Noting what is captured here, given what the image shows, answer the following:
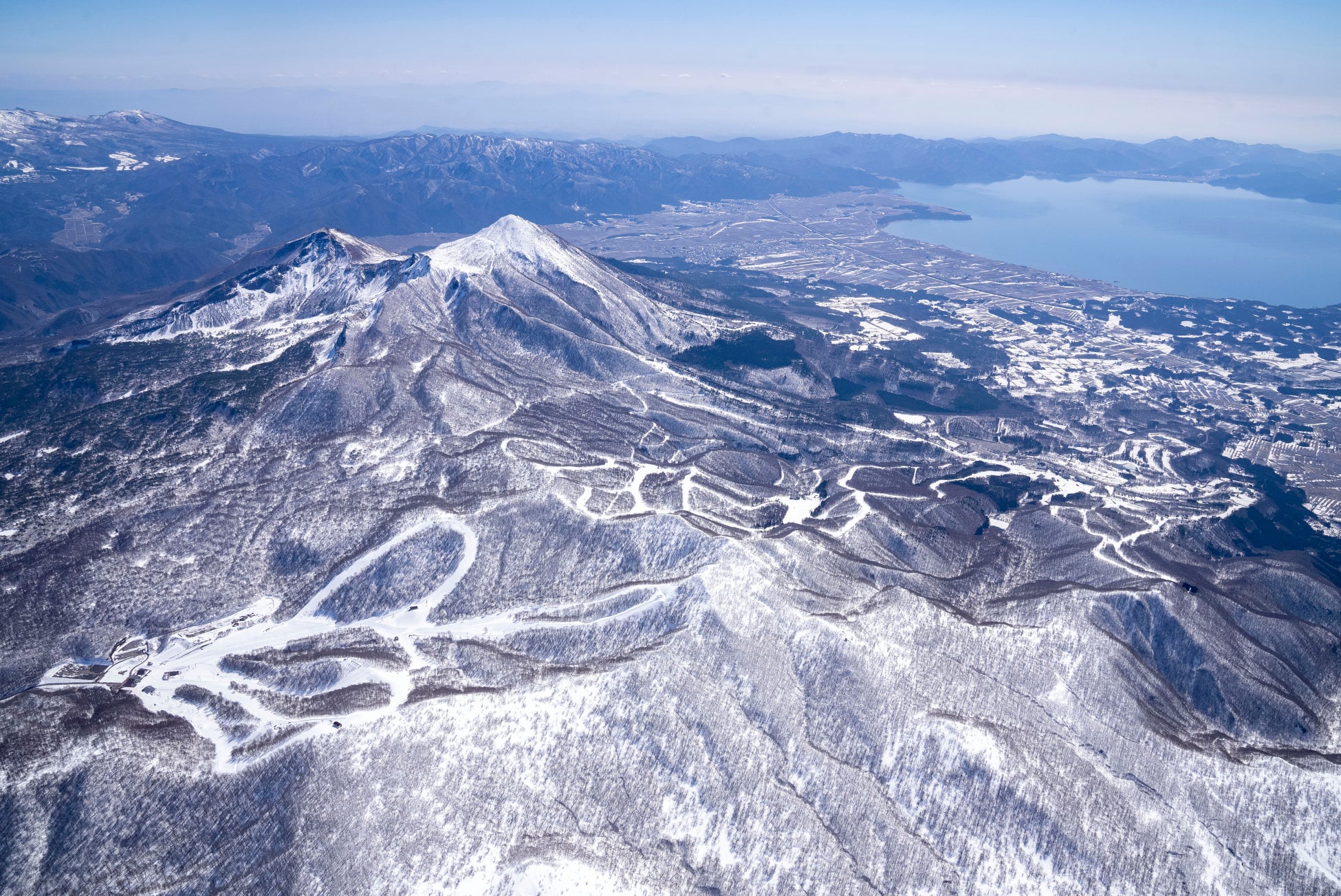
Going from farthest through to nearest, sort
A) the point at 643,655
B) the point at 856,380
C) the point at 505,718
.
→ the point at 856,380, the point at 643,655, the point at 505,718

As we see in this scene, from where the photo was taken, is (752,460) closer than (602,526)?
No

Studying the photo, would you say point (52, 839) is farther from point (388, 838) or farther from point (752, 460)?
point (752, 460)

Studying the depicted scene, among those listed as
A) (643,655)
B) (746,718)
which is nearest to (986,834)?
(746,718)

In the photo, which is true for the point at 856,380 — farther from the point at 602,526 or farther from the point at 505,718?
the point at 505,718

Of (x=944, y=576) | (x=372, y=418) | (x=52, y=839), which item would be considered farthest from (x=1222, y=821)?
(x=372, y=418)

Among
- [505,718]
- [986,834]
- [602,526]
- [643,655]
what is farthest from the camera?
[602,526]

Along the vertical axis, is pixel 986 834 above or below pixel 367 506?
below
